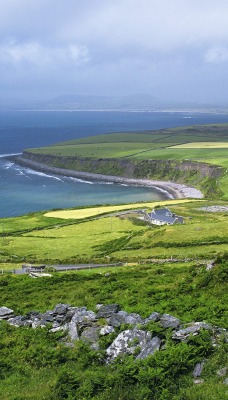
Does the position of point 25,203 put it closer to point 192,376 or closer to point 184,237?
point 184,237

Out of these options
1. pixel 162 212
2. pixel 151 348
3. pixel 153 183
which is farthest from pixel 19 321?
pixel 153 183

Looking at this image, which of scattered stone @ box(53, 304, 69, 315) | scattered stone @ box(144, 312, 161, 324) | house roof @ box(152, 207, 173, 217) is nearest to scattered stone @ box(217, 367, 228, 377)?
scattered stone @ box(144, 312, 161, 324)

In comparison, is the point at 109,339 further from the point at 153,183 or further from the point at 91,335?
the point at 153,183

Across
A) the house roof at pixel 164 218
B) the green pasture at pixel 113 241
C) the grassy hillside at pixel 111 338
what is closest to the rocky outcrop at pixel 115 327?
the grassy hillside at pixel 111 338

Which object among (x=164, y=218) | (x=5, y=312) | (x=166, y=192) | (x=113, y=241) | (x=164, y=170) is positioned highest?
(x=5, y=312)

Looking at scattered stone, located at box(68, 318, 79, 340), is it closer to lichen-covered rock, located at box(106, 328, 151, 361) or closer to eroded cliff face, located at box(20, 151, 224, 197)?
lichen-covered rock, located at box(106, 328, 151, 361)

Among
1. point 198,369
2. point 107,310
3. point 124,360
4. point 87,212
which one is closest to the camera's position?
point 198,369

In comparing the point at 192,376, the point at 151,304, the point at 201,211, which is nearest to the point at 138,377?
the point at 192,376

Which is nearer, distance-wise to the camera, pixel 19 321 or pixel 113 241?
pixel 19 321
